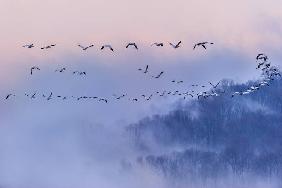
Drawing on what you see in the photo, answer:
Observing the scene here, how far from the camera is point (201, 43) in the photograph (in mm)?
98688

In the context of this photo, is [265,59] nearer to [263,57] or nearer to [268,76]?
[263,57]

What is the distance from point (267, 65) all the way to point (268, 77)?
12.9 meters

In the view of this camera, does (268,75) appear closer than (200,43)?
No

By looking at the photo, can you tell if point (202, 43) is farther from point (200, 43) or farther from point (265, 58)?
point (265, 58)

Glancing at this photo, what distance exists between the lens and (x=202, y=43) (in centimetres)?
9862

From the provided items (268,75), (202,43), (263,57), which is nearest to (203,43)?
(202,43)

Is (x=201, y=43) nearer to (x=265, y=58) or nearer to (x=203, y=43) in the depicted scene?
(x=203, y=43)

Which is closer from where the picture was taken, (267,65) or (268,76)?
(267,65)

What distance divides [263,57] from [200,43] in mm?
10867

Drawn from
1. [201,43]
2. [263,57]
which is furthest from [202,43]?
[263,57]

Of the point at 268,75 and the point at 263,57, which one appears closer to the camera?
the point at 263,57

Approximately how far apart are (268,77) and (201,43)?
855 inches

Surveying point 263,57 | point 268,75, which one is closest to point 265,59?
point 263,57

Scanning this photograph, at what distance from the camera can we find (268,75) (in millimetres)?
110812
